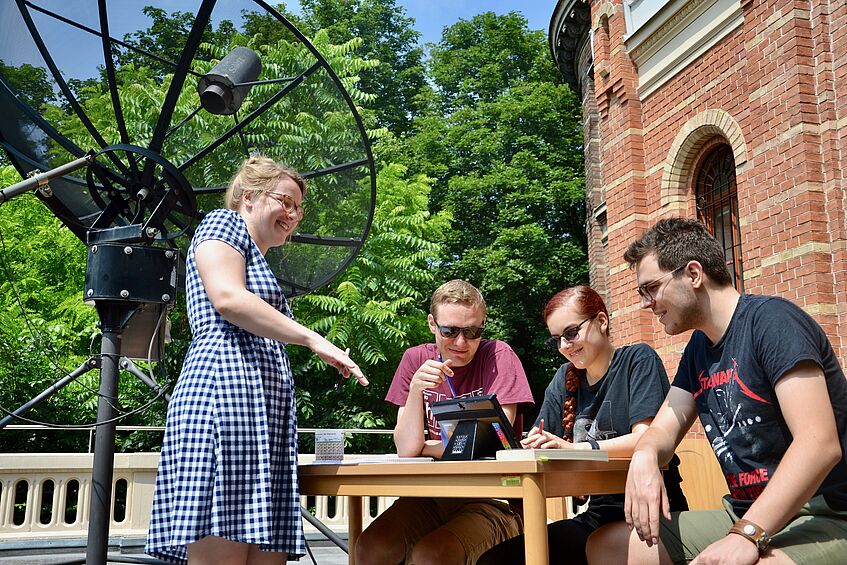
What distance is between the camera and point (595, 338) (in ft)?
10.5

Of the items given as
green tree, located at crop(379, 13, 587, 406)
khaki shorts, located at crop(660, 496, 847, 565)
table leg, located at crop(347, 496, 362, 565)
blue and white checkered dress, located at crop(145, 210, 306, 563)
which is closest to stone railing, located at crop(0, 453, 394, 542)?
table leg, located at crop(347, 496, 362, 565)

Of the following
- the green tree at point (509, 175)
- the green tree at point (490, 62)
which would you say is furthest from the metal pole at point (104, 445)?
the green tree at point (490, 62)

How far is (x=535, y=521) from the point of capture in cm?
212

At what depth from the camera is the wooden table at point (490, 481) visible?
7.00 feet

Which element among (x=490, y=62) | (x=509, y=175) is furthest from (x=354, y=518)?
(x=490, y=62)

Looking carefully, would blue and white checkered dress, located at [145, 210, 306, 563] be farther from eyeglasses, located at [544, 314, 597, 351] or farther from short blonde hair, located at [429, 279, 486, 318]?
eyeglasses, located at [544, 314, 597, 351]

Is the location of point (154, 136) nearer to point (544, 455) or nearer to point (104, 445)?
point (104, 445)

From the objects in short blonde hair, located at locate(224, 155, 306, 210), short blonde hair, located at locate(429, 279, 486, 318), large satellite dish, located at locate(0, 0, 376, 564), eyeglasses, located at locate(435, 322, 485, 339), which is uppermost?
large satellite dish, located at locate(0, 0, 376, 564)

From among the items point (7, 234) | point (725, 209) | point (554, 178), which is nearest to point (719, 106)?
point (725, 209)

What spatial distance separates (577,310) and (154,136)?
8.04 feet

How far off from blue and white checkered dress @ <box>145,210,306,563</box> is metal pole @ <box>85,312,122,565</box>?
1129 mm

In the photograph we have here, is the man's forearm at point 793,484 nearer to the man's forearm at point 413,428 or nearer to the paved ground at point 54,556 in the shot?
the man's forearm at point 413,428

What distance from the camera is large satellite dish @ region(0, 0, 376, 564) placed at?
357 centimetres

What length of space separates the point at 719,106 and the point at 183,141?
6.47 m
